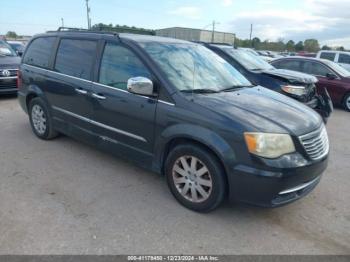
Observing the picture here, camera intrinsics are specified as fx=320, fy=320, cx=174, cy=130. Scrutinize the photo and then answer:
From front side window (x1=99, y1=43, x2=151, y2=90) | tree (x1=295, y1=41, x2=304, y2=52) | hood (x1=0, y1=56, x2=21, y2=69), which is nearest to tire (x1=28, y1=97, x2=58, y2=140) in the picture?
front side window (x1=99, y1=43, x2=151, y2=90)

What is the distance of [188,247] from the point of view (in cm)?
278

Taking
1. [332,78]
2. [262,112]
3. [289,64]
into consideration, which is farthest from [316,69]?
[262,112]

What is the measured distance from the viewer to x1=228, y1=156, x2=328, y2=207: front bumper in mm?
2828

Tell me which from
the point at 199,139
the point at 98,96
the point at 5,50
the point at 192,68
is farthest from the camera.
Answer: the point at 5,50

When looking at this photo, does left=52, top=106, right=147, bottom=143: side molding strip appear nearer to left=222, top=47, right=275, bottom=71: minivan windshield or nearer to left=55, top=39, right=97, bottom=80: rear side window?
left=55, top=39, right=97, bottom=80: rear side window

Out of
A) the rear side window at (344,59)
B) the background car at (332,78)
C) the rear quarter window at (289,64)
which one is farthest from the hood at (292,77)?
the rear side window at (344,59)

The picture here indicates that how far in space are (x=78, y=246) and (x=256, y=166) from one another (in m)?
1.69

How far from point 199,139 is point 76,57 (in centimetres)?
239

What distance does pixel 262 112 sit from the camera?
10.4 ft

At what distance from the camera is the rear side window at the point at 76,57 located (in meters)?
4.23

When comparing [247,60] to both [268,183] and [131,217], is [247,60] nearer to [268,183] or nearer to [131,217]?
[268,183]

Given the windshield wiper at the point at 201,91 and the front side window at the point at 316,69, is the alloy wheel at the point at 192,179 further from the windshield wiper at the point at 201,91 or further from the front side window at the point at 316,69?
the front side window at the point at 316,69

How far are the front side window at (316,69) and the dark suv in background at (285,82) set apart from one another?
3007 millimetres

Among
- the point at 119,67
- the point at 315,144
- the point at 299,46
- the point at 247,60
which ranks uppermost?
the point at 119,67
